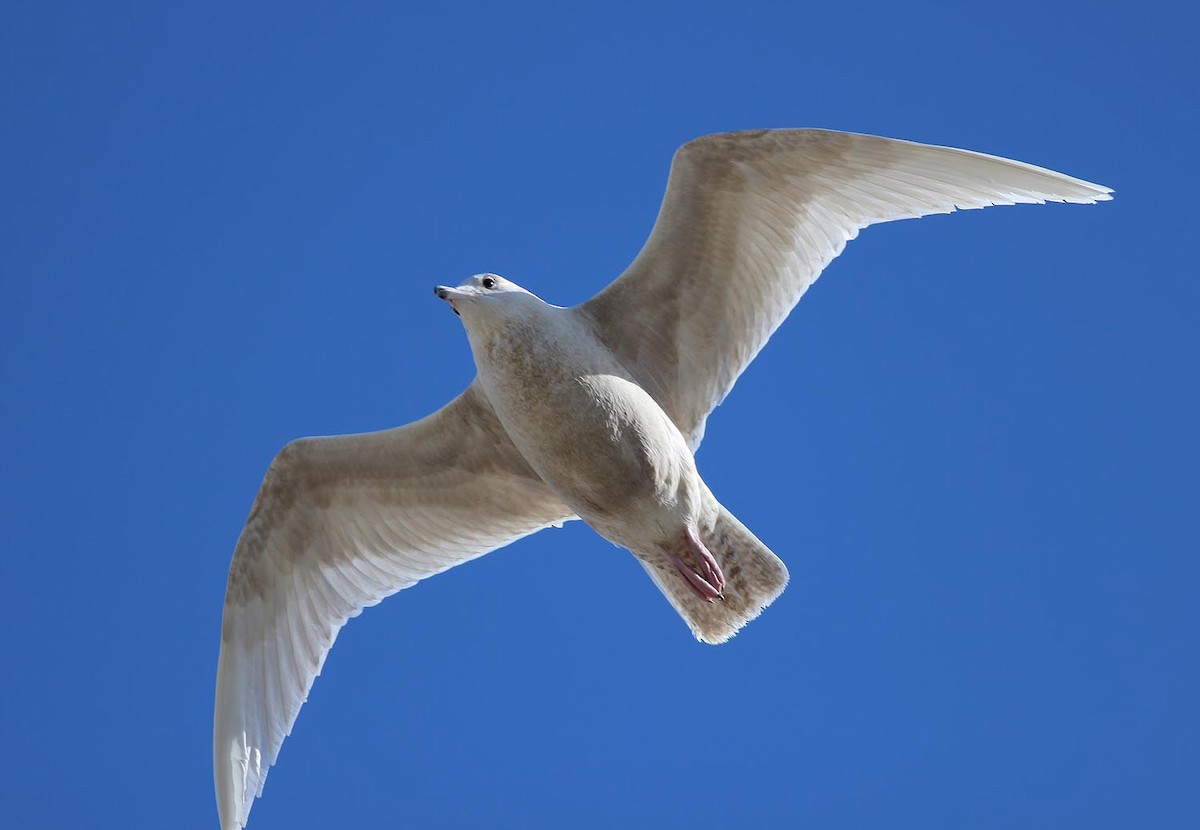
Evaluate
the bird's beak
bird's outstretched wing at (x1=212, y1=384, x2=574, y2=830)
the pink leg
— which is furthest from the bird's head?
the pink leg

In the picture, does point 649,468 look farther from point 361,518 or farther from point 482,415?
point 361,518

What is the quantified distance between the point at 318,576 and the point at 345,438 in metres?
0.91

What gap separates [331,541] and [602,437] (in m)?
2.23

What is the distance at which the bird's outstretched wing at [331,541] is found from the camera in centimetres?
904

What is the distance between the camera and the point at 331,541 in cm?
936

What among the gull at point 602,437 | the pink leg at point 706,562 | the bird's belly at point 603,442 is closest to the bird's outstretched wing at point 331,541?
the gull at point 602,437

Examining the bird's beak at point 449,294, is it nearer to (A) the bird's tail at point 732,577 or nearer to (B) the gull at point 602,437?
(B) the gull at point 602,437

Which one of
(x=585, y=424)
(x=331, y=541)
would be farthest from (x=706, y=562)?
(x=331, y=541)

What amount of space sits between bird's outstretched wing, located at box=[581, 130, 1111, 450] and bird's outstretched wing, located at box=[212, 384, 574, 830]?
1021mm

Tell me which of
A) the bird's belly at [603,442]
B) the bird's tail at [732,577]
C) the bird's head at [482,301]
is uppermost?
the bird's head at [482,301]

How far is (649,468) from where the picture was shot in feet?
26.2

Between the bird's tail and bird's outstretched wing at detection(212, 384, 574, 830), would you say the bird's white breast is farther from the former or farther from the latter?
bird's outstretched wing at detection(212, 384, 574, 830)

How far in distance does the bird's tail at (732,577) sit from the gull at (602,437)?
0.01m

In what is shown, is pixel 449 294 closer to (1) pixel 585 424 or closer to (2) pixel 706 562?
(1) pixel 585 424
